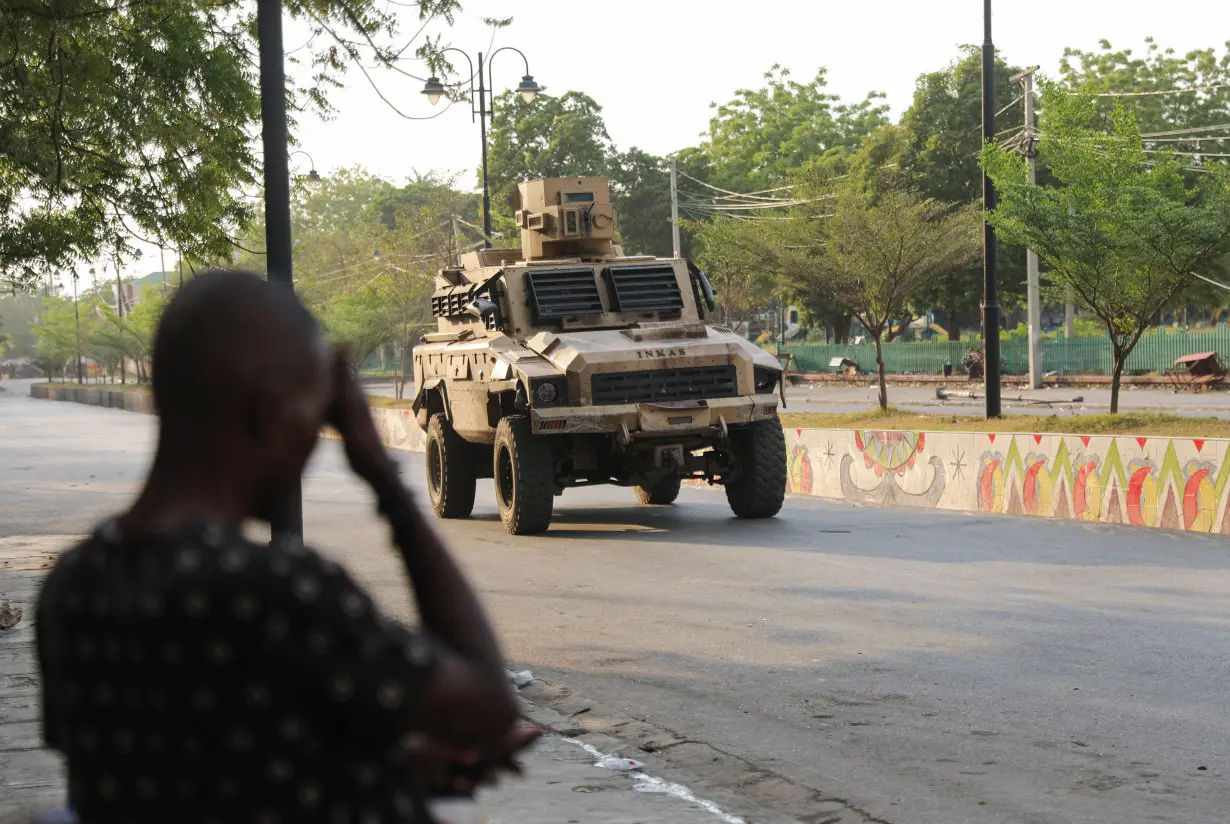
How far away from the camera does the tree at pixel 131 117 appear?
471 inches

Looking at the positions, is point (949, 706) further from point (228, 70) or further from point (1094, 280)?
point (1094, 280)

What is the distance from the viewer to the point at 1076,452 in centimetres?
1484

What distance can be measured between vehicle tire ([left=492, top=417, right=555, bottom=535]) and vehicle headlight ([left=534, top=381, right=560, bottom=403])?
0.35 m

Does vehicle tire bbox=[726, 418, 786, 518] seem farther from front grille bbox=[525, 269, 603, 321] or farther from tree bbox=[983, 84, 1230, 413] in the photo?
tree bbox=[983, 84, 1230, 413]

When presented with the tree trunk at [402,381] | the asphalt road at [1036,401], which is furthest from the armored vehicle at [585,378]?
the tree trunk at [402,381]

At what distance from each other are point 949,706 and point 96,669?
5.91 metres

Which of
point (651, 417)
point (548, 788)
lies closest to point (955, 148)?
point (651, 417)

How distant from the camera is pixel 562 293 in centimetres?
1606

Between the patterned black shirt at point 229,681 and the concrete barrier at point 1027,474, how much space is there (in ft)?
35.1

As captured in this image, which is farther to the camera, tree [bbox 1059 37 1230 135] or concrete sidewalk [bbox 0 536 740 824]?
tree [bbox 1059 37 1230 135]

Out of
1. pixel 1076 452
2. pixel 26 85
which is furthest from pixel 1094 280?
pixel 26 85

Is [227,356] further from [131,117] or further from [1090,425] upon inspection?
[1090,425]

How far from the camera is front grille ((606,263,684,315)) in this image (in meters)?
16.2

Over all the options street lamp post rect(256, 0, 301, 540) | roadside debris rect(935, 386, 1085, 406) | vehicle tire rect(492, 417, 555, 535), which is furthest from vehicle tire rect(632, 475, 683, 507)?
roadside debris rect(935, 386, 1085, 406)
